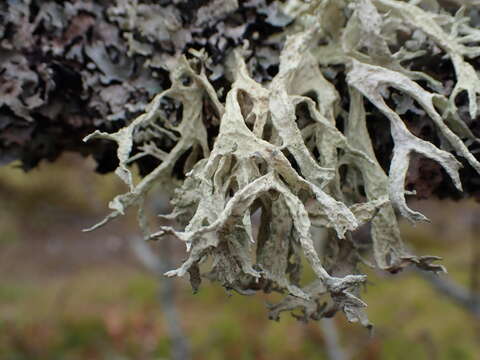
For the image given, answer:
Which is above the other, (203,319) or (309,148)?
(309,148)

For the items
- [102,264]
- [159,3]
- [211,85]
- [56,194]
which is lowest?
[102,264]

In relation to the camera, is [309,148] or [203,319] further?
[203,319]

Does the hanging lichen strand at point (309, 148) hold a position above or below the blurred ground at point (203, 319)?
above

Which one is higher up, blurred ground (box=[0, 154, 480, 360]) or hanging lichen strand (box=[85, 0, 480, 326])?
hanging lichen strand (box=[85, 0, 480, 326])

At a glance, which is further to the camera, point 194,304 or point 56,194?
point 56,194

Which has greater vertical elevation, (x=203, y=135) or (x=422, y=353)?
(x=203, y=135)

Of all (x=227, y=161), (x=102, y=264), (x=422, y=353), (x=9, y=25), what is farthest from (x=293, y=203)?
(x=102, y=264)

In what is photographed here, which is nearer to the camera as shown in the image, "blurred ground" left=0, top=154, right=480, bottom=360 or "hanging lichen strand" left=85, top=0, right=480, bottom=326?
"hanging lichen strand" left=85, top=0, right=480, bottom=326

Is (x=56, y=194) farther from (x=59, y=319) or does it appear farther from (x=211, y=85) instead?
(x=211, y=85)
